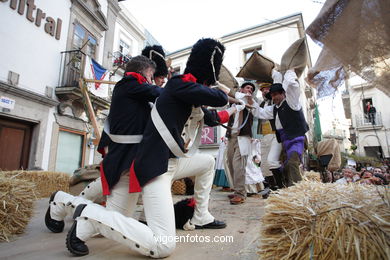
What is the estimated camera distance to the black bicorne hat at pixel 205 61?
1907 mm

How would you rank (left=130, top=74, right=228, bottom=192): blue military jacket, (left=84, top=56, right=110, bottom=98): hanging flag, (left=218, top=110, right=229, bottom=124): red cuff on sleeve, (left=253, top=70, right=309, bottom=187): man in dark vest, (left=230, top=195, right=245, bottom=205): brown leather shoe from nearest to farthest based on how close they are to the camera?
(left=130, top=74, right=228, bottom=192): blue military jacket
(left=218, top=110, right=229, bottom=124): red cuff on sleeve
(left=253, top=70, right=309, bottom=187): man in dark vest
(left=230, top=195, right=245, bottom=205): brown leather shoe
(left=84, top=56, right=110, bottom=98): hanging flag

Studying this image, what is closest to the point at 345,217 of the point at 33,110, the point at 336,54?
the point at 336,54

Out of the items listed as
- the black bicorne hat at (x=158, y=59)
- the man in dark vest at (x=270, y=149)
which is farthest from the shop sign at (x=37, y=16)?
the man in dark vest at (x=270, y=149)

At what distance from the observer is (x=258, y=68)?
147 inches

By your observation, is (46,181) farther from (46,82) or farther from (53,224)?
(46,82)

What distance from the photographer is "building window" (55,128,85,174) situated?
25.7 ft

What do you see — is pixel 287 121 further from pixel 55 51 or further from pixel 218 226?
pixel 55 51

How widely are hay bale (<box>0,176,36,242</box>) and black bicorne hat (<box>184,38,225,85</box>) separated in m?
1.71

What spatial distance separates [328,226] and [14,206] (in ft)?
7.09

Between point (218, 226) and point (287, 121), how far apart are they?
1.74 meters

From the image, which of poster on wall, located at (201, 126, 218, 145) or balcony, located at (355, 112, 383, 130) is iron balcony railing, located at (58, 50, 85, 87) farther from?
poster on wall, located at (201, 126, 218, 145)

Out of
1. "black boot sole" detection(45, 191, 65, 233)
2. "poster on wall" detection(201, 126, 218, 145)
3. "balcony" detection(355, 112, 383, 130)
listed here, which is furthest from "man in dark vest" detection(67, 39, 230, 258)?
"poster on wall" detection(201, 126, 218, 145)

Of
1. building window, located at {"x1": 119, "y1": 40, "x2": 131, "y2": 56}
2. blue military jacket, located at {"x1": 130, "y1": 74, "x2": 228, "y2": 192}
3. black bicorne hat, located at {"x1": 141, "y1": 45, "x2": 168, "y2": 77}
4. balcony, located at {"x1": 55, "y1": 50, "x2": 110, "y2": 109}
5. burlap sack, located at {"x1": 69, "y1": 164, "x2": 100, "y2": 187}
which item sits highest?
building window, located at {"x1": 119, "y1": 40, "x2": 131, "y2": 56}

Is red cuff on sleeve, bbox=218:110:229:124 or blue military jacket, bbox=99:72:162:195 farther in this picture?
red cuff on sleeve, bbox=218:110:229:124
